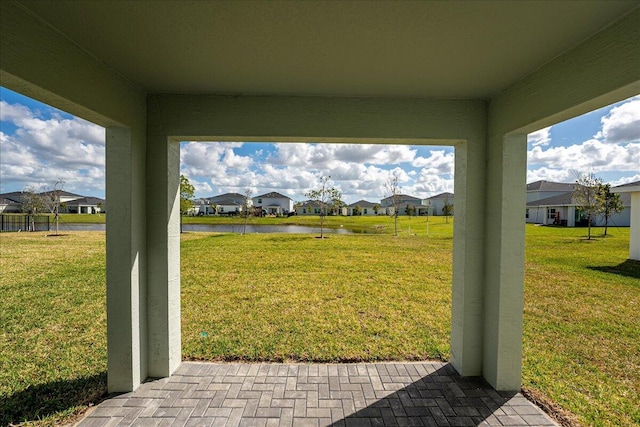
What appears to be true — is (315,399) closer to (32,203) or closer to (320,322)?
(320,322)

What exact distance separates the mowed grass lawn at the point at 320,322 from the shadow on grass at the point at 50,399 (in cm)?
1

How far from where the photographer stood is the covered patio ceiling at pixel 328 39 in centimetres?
195

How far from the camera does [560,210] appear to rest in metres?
28.6

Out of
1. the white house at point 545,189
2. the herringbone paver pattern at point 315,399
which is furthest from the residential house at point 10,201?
the white house at point 545,189

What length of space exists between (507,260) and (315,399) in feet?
8.38

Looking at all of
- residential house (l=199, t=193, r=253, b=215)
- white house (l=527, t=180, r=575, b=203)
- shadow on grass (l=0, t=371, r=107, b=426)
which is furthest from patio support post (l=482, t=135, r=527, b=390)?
residential house (l=199, t=193, r=253, b=215)

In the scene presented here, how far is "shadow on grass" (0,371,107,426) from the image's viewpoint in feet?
9.57

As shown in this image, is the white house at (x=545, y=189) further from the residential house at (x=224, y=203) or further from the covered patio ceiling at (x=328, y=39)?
the residential house at (x=224, y=203)

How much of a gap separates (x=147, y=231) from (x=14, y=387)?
2174mm

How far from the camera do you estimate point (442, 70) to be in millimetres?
2852

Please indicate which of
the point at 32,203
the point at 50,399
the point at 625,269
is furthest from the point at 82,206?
the point at 625,269

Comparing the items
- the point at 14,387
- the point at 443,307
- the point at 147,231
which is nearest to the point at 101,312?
the point at 14,387

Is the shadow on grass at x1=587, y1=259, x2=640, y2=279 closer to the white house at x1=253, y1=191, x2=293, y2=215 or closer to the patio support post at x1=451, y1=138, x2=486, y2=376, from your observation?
the patio support post at x1=451, y1=138, x2=486, y2=376

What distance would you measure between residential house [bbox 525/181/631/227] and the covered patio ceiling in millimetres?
22871
